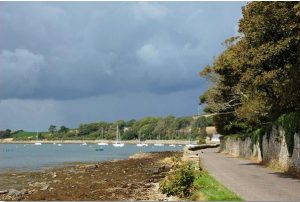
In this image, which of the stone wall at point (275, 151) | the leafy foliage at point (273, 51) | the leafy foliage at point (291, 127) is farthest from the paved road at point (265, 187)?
the leafy foliage at point (273, 51)

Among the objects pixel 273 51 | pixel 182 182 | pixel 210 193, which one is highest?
pixel 273 51

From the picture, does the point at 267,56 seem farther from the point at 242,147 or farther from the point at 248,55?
the point at 242,147

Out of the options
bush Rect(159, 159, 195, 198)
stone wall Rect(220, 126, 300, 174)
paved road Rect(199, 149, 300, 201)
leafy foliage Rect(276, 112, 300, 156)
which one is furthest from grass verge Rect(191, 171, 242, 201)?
leafy foliage Rect(276, 112, 300, 156)

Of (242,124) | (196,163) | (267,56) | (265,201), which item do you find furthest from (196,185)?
(242,124)

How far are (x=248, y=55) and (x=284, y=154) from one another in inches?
249

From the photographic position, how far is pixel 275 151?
33250 mm

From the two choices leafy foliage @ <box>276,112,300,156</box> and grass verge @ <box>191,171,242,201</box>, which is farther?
leafy foliage @ <box>276,112,300,156</box>

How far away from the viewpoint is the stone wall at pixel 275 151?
27.4 m

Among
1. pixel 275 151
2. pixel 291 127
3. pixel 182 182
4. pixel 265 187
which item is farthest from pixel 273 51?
pixel 182 182

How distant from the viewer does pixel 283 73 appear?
1191 inches

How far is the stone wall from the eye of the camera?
27375 millimetres

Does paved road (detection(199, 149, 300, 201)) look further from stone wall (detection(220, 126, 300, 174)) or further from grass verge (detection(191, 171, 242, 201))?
stone wall (detection(220, 126, 300, 174))

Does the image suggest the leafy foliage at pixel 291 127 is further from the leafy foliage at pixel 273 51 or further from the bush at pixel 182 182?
the bush at pixel 182 182

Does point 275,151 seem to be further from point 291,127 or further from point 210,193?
point 210,193
